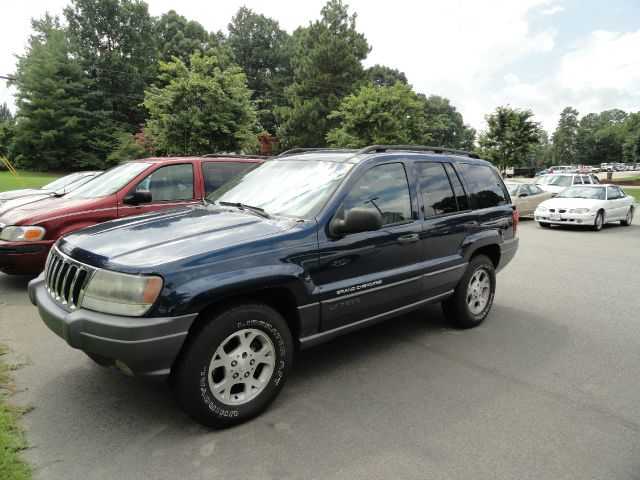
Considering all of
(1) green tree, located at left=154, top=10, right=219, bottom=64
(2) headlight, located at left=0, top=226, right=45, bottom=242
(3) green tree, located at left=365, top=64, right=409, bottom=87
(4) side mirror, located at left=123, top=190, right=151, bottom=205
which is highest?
(1) green tree, located at left=154, top=10, right=219, bottom=64

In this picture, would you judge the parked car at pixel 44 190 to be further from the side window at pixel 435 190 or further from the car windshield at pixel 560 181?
the car windshield at pixel 560 181

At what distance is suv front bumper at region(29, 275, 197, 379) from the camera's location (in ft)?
8.53

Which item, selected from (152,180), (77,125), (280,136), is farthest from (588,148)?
(152,180)

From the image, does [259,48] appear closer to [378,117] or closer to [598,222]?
[378,117]

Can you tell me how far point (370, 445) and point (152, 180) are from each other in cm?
507

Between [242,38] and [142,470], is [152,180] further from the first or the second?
[242,38]

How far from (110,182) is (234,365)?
469 centimetres

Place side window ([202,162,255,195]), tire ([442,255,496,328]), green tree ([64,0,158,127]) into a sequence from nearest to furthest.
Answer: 1. tire ([442,255,496,328])
2. side window ([202,162,255,195])
3. green tree ([64,0,158,127])

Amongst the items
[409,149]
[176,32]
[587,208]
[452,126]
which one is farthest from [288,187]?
[452,126]

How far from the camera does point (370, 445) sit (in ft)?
9.14

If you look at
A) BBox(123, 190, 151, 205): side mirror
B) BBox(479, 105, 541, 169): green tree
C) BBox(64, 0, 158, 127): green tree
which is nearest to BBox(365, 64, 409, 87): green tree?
BBox(64, 0, 158, 127): green tree

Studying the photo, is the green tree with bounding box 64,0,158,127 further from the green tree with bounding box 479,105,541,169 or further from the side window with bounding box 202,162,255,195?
the side window with bounding box 202,162,255,195

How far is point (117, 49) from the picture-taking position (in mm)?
57719

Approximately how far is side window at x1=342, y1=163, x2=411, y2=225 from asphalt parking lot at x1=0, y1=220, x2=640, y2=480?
4.40 feet
